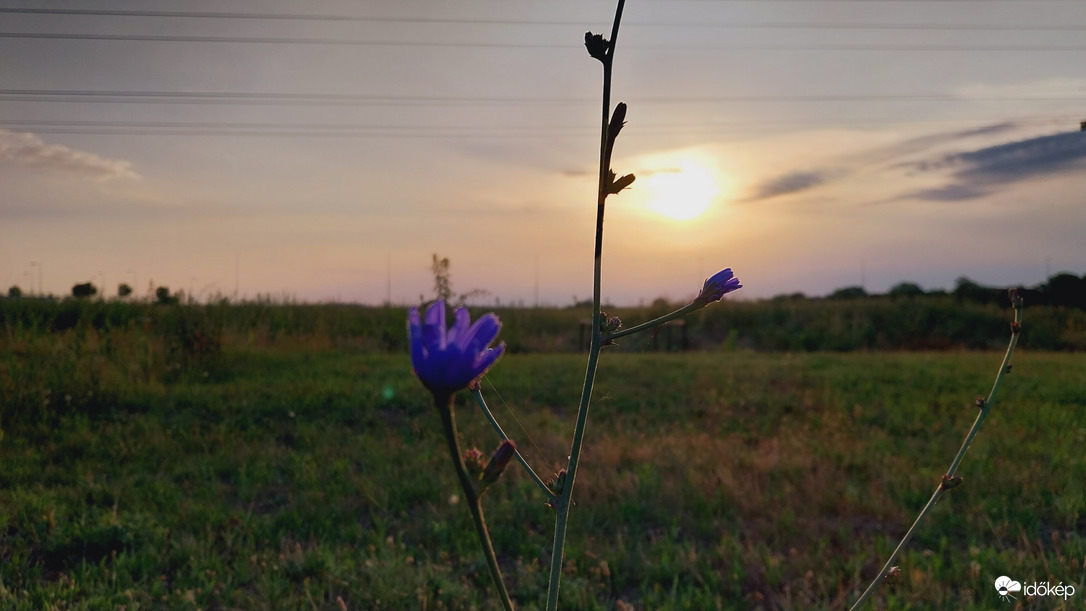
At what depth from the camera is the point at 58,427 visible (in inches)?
206

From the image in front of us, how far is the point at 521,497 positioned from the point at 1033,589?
2.30m

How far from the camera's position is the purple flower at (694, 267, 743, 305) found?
29.9 inches

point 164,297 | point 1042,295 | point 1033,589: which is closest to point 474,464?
point 1033,589

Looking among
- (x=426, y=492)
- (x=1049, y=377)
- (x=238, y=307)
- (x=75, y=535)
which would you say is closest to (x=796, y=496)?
(x=426, y=492)

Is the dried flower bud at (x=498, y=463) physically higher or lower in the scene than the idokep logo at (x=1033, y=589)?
higher

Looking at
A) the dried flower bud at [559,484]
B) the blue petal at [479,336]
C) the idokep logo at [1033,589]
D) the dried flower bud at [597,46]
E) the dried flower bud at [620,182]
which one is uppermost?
the dried flower bud at [597,46]

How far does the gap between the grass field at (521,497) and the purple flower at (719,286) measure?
3.35ft

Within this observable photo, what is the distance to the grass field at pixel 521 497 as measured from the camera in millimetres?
2900

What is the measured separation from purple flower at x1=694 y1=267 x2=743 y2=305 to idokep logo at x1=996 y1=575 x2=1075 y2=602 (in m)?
2.55

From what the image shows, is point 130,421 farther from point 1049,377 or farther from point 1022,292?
point 1049,377

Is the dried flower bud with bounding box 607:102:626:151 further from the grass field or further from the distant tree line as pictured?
the distant tree line

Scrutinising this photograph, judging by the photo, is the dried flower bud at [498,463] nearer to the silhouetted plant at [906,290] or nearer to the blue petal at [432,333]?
the blue petal at [432,333]

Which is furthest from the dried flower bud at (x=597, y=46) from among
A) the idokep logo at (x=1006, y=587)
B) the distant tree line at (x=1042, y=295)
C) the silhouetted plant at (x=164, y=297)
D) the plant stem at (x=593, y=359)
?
the distant tree line at (x=1042, y=295)

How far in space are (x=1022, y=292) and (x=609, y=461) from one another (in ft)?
11.1
